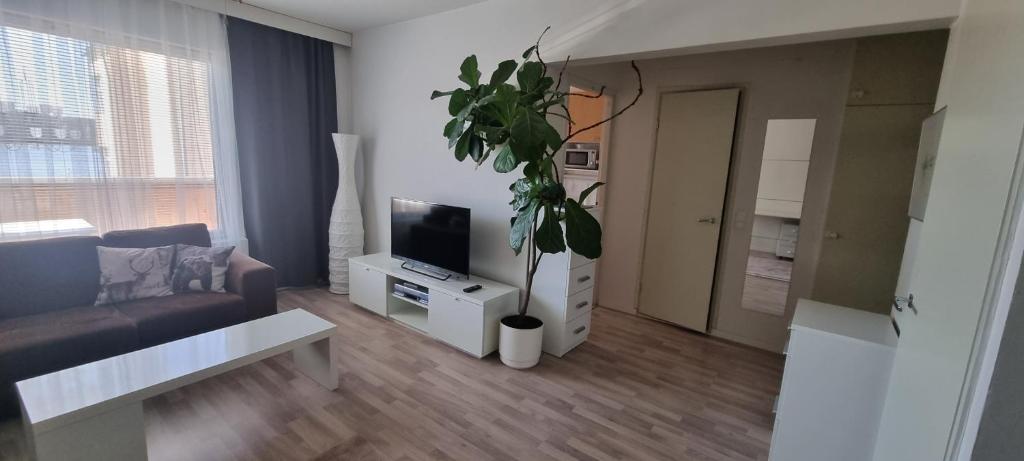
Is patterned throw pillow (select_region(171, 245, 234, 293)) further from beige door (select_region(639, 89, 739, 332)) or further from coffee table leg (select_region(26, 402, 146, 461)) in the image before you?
beige door (select_region(639, 89, 739, 332))

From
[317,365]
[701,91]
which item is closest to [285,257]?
[317,365]

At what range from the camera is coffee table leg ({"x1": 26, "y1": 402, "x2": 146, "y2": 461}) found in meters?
1.49

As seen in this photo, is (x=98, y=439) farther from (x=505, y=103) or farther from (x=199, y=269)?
(x=505, y=103)

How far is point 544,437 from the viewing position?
2.13 metres

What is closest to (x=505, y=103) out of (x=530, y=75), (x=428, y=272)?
(x=530, y=75)

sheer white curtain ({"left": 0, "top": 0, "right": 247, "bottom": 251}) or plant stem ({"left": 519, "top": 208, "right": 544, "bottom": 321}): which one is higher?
sheer white curtain ({"left": 0, "top": 0, "right": 247, "bottom": 251})

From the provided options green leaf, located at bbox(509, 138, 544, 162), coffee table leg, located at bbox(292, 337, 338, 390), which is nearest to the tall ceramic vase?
coffee table leg, located at bbox(292, 337, 338, 390)

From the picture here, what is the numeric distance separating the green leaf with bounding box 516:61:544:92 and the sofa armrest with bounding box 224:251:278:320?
7.42 ft

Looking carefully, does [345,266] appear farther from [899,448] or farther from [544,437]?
[899,448]

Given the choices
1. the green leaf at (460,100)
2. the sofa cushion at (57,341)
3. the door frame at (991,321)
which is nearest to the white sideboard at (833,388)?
the door frame at (991,321)

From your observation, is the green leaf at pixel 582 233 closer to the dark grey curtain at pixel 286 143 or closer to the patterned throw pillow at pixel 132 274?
the patterned throw pillow at pixel 132 274

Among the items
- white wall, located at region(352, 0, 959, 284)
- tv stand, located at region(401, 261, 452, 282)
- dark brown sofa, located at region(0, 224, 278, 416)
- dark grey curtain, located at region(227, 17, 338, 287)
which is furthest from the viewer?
dark grey curtain, located at region(227, 17, 338, 287)

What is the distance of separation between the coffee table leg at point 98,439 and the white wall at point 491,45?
2223mm

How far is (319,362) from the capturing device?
2484 millimetres
